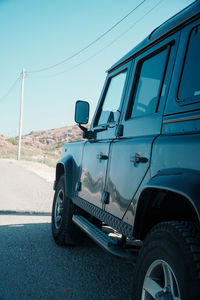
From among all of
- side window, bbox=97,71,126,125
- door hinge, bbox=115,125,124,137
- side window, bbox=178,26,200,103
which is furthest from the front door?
side window, bbox=178,26,200,103

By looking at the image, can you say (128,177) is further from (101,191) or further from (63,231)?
(63,231)

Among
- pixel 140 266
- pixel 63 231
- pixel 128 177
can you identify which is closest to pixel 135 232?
pixel 140 266

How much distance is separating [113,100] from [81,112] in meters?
0.61

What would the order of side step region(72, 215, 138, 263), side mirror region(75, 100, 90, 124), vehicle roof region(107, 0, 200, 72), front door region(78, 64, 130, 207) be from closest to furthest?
vehicle roof region(107, 0, 200, 72), side step region(72, 215, 138, 263), front door region(78, 64, 130, 207), side mirror region(75, 100, 90, 124)

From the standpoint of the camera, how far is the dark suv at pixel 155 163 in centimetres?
182

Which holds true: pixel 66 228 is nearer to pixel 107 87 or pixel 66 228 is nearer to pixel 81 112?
pixel 81 112

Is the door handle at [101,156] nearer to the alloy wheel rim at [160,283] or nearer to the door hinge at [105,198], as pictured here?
the door hinge at [105,198]

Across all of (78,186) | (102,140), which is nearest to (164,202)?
(102,140)

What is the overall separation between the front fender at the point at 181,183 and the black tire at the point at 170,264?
0.21 meters

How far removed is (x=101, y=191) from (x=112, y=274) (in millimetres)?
1191

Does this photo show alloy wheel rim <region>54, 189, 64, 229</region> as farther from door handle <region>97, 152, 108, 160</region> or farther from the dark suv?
door handle <region>97, 152, 108, 160</region>

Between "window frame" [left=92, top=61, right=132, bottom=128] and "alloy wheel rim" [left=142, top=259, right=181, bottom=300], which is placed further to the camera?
"window frame" [left=92, top=61, right=132, bottom=128]

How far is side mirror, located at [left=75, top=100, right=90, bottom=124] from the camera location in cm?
412

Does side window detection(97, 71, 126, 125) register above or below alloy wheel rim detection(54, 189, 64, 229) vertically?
above
